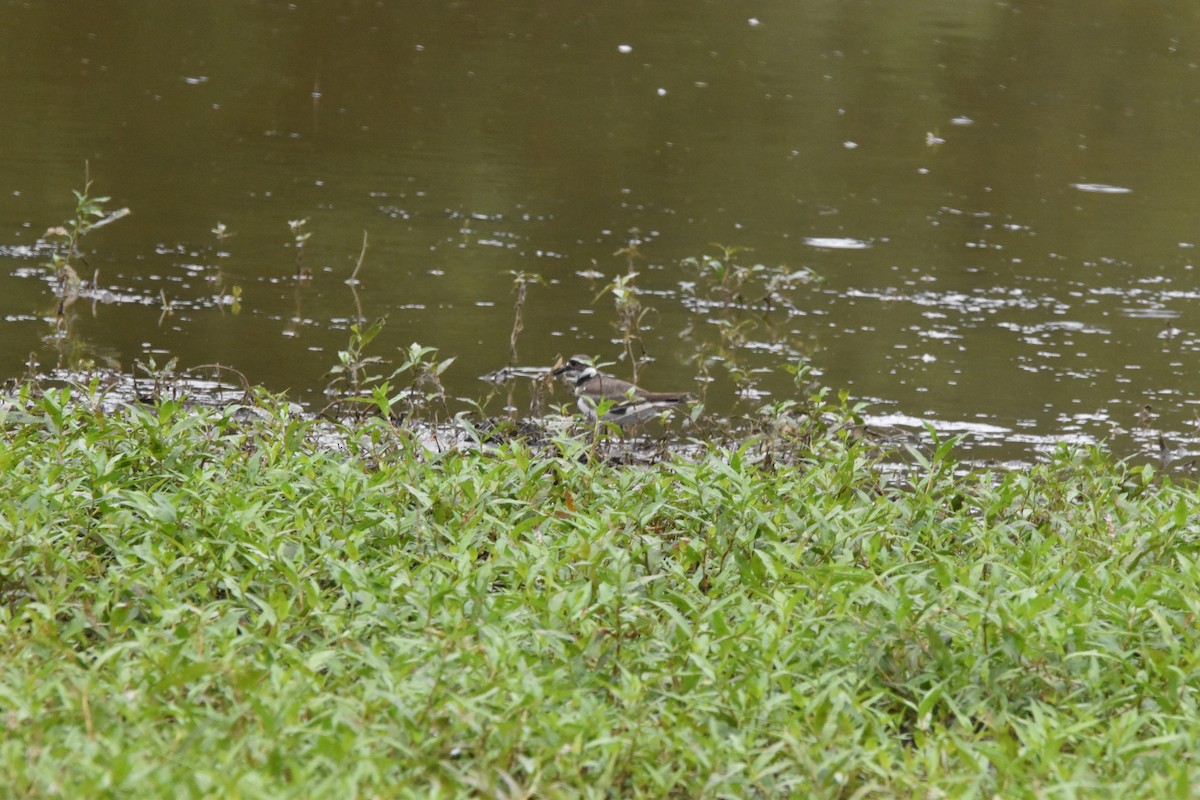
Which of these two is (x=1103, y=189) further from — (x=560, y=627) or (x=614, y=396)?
(x=560, y=627)

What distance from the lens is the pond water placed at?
8320 mm

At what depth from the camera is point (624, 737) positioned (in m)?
3.22

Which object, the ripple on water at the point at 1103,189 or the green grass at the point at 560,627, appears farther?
the ripple on water at the point at 1103,189

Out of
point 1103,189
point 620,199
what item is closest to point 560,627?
point 620,199

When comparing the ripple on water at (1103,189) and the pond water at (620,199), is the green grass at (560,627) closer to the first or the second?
the pond water at (620,199)

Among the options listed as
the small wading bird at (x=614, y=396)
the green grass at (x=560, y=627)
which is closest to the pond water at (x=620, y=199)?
the small wading bird at (x=614, y=396)

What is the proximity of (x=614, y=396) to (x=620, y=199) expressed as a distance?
17.1ft

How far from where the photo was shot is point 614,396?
7191 millimetres

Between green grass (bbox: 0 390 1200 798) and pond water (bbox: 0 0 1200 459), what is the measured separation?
8.13ft

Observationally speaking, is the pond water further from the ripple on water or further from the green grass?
the green grass

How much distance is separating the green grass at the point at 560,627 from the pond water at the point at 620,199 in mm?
2478

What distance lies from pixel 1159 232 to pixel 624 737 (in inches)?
411

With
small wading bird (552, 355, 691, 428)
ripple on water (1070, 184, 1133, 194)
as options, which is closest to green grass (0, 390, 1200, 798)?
small wading bird (552, 355, 691, 428)

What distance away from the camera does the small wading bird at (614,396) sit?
6.82 metres
